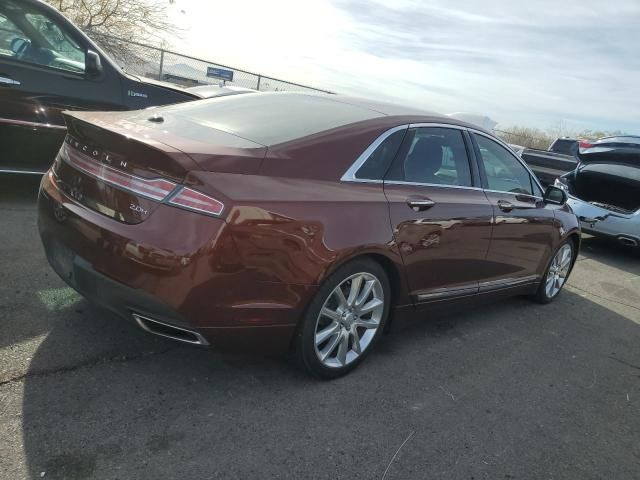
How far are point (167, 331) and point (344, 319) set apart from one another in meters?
1.00

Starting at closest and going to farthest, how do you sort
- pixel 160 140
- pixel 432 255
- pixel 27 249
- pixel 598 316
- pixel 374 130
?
pixel 160 140 < pixel 374 130 < pixel 432 255 < pixel 27 249 < pixel 598 316

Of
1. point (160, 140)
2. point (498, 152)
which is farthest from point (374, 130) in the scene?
point (498, 152)

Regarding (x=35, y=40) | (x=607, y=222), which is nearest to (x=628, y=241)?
(x=607, y=222)

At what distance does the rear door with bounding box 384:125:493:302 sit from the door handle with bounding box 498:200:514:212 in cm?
17

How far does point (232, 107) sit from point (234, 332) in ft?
5.19

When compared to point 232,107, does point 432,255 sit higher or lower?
lower

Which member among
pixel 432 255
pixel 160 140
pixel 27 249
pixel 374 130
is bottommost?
pixel 27 249

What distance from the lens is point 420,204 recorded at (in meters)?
3.42

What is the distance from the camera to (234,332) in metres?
2.70

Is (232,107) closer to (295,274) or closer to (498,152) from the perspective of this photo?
(295,274)

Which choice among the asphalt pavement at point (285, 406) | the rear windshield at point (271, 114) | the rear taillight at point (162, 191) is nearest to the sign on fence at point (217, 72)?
the asphalt pavement at point (285, 406)

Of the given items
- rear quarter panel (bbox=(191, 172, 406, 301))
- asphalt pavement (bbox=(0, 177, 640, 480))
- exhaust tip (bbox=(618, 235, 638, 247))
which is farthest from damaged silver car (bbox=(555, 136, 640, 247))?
rear quarter panel (bbox=(191, 172, 406, 301))

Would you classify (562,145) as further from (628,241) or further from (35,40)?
(35,40)

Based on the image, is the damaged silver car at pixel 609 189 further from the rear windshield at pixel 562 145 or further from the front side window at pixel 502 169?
the rear windshield at pixel 562 145
